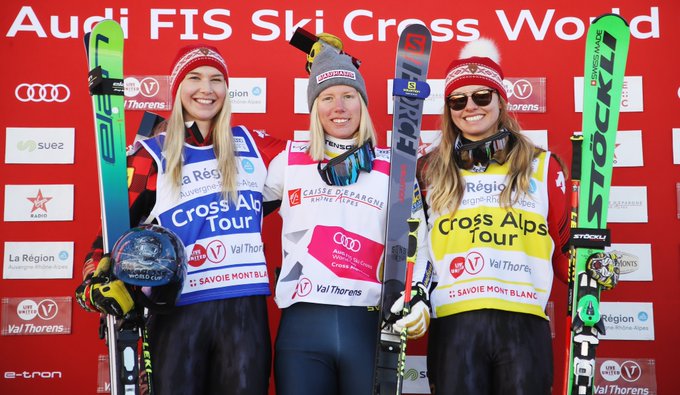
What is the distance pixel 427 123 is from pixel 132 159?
1797mm

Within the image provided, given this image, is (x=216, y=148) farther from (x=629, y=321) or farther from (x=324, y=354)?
(x=629, y=321)

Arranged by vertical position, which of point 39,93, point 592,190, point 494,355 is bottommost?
point 494,355

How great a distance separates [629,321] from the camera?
4062mm

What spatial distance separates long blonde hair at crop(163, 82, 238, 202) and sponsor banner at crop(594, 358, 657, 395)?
7.96 ft

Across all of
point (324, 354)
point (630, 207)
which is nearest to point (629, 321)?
point (630, 207)

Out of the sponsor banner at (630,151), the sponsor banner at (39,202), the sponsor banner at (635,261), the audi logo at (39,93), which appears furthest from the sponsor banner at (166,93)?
the sponsor banner at (635,261)

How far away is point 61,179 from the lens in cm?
412

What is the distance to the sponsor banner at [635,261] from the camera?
4078 mm

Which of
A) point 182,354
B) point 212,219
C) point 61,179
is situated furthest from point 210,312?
point 61,179

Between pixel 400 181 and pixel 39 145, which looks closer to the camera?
pixel 400 181

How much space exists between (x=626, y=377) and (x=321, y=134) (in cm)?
233

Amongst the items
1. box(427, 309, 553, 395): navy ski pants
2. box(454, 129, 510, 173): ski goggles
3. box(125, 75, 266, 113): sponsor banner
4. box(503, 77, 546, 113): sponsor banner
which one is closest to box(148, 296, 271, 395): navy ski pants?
box(427, 309, 553, 395): navy ski pants

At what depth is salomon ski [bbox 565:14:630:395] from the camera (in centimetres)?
294

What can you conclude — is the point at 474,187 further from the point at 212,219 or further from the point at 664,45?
the point at 664,45
